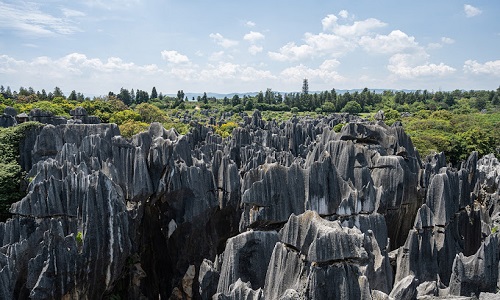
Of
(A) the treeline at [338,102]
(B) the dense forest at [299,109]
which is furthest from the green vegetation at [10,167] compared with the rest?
(A) the treeline at [338,102]


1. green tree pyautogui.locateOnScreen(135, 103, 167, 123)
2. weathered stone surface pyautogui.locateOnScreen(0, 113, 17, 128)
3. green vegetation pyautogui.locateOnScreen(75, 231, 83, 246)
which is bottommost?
green vegetation pyautogui.locateOnScreen(75, 231, 83, 246)

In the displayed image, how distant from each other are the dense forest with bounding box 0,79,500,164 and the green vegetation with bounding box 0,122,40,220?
2577cm

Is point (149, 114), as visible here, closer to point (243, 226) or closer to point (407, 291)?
point (243, 226)

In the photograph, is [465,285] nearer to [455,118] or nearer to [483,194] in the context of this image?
[483,194]

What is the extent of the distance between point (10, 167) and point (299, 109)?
10428 centimetres

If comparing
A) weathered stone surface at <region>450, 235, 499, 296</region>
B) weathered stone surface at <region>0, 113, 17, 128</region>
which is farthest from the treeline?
weathered stone surface at <region>450, 235, 499, 296</region>

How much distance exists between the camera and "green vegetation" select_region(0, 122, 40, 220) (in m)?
22.9

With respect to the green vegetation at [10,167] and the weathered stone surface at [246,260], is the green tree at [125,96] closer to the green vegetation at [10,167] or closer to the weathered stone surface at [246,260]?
the green vegetation at [10,167]

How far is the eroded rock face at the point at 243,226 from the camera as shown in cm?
1105

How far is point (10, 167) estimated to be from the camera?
958 inches

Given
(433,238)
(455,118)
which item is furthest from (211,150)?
(455,118)

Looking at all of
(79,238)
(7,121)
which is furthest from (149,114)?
(79,238)

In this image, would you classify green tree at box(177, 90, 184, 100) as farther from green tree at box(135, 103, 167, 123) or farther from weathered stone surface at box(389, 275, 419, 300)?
weathered stone surface at box(389, 275, 419, 300)

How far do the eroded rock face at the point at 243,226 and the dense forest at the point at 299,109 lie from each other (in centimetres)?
3214
